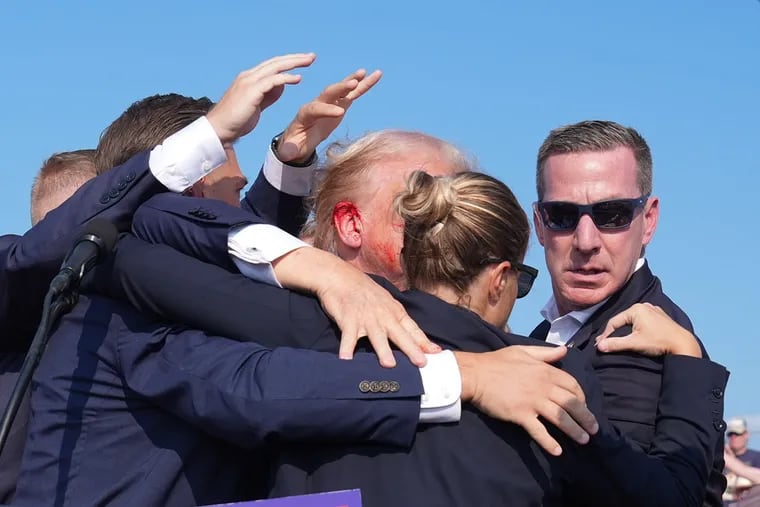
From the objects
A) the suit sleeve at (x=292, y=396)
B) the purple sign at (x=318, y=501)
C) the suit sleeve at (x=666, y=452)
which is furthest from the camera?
the suit sleeve at (x=666, y=452)

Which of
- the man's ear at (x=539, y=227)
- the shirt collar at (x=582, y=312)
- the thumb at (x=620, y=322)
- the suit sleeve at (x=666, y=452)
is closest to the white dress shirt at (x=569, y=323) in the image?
the shirt collar at (x=582, y=312)

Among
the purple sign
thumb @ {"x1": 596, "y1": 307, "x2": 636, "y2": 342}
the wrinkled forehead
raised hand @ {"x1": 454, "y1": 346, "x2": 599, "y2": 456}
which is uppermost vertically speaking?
the wrinkled forehead

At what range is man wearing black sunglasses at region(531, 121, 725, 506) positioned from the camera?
408 cm

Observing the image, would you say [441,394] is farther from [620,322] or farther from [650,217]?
[650,217]

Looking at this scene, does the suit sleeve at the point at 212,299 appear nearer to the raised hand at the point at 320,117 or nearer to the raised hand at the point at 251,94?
the raised hand at the point at 251,94

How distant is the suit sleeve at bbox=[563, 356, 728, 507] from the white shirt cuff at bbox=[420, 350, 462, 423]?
0.34 meters

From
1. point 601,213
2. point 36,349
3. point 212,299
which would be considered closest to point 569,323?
point 601,213

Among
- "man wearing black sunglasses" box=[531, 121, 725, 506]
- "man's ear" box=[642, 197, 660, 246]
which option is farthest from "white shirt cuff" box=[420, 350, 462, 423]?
"man's ear" box=[642, 197, 660, 246]

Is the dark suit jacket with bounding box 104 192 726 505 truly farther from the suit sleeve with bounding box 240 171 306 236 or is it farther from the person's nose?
the suit sleeve with bounding box 240 171 306 236

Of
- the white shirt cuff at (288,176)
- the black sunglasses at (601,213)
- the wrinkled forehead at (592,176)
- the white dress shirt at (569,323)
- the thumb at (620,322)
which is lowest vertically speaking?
the white dress shirt at (569,323)

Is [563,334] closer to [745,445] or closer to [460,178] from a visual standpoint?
[460,178]

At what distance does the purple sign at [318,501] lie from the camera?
8.39 ft

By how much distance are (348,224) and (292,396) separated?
3.04ft

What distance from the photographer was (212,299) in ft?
9.81
